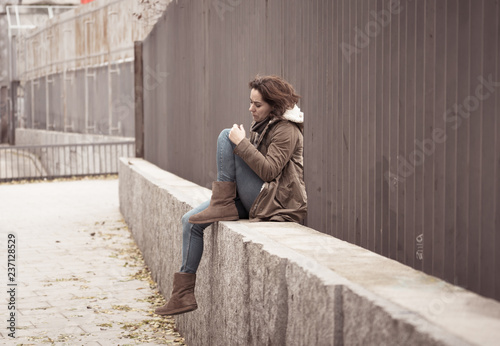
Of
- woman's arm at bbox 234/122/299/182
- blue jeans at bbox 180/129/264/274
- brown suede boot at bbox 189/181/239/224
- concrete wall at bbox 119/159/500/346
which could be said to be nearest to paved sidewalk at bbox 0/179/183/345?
concrete wall at bbox 119/159/500/346

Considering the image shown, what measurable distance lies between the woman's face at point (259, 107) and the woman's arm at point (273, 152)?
0.11 metres

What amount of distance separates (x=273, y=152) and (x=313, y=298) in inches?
75.0

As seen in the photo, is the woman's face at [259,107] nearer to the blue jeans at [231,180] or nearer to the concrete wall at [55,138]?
the blue jeans at [231,180]

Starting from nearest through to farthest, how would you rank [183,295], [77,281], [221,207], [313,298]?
[313,298], [221,207], [183,295], [77,281]

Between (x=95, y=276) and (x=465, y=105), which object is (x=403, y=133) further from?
(x=95, y=276)

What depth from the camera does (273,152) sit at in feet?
17.1

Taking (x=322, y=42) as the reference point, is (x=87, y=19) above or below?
above

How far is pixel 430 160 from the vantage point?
359 cm

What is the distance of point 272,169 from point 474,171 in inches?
80.7

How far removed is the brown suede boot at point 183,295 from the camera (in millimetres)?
5422

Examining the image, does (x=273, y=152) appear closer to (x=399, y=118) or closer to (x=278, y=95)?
(x=278, y=95)

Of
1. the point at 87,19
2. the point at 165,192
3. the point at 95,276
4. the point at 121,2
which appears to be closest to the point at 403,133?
the point at 165,192

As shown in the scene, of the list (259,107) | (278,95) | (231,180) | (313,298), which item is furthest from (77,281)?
(313,298)

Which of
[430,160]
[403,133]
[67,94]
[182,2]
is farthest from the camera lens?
[67,94]
